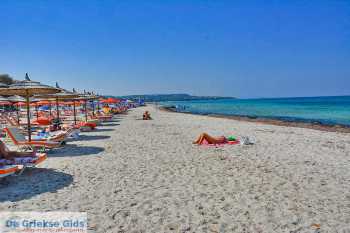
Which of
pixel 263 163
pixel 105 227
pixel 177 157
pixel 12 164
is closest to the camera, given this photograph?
pixel 105 227

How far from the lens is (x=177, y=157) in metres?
7.61

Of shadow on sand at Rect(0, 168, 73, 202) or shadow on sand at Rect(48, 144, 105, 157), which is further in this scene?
shadow on sand at Rect(48, 144, 105, 157)

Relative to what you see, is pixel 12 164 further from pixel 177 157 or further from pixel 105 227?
pixel 177 157

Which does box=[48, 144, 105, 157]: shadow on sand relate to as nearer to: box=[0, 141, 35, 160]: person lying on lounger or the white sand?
the white sand

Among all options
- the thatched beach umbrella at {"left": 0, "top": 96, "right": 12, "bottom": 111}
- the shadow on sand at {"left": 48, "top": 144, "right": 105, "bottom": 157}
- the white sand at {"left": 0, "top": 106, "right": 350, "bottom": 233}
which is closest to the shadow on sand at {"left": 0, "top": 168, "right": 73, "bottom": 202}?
the white sand at {"left": 0, "top": 106, "right": 350, "bottom": 233}

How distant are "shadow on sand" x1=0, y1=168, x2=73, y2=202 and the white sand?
0.02 meters

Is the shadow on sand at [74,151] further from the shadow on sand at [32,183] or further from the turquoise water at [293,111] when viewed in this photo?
the turquoise water at [293,111]

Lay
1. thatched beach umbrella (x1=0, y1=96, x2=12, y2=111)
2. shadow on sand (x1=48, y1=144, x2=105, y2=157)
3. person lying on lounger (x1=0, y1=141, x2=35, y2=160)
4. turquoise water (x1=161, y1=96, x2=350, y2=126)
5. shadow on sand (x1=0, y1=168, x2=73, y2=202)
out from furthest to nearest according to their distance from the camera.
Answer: turquoise water (x1=161, y1=96, x2=350, y2=126)
thatched beach umbrella (x1=0, y1=96, x2=12, y2=111)
shadow on sand (x1=48, y1=144, x2=105, y2=157)
person lying on lounger (x1=0, y1=141, x2=35, y2=160)
shadow on sand (x1=0, y1=168, x2=73, y2=202)

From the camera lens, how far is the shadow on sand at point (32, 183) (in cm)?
455

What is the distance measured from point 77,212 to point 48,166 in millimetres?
3020

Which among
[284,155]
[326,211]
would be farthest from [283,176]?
[284,155]

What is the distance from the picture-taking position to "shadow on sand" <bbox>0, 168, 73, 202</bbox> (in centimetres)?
455

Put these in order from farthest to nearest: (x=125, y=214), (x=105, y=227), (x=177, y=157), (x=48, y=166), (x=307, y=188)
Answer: (x=177, y=157), (x=48, y=166), (x=307, y=188), (x=125, y=214), (x=105, y=227)

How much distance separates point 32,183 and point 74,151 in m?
3.27
